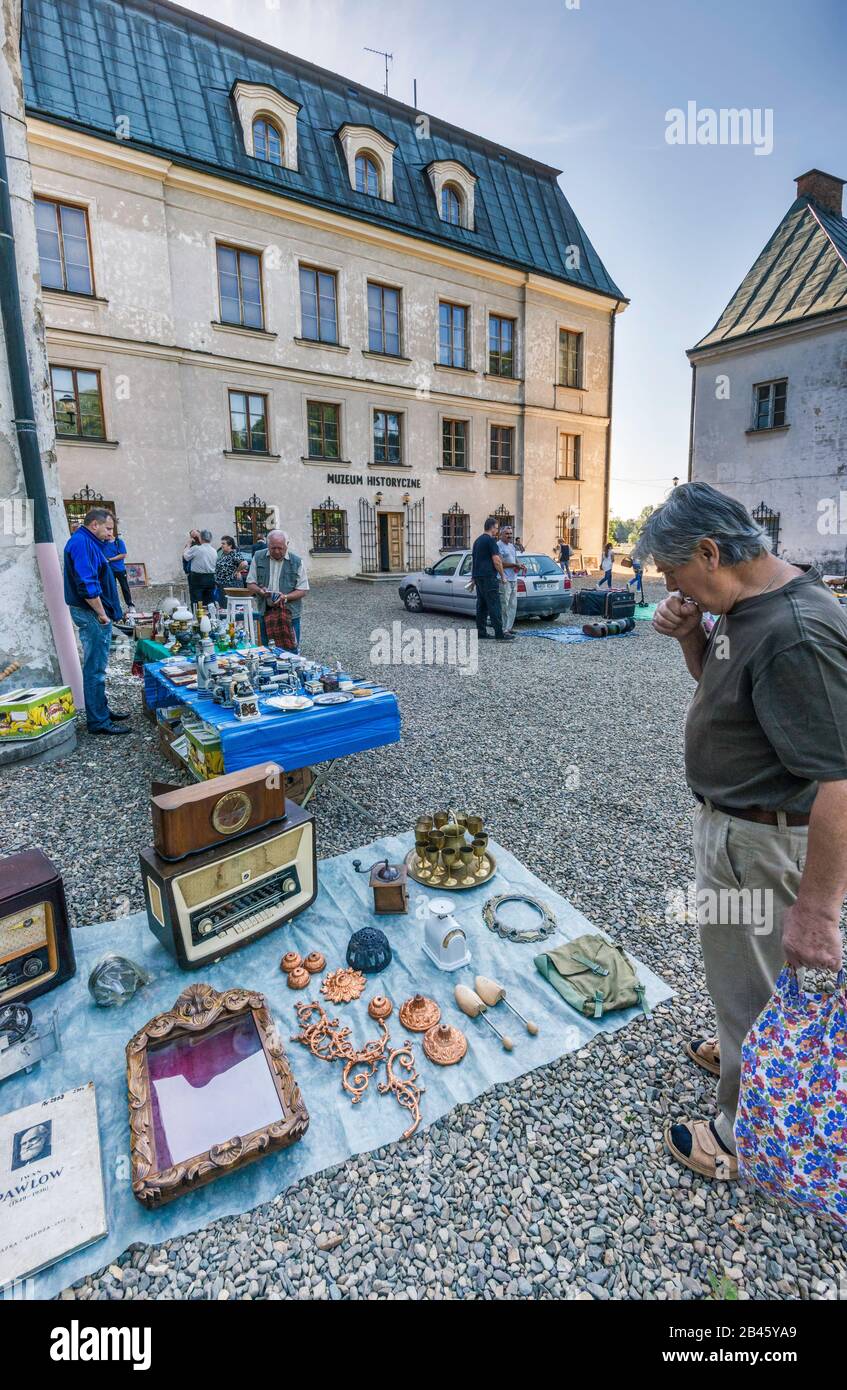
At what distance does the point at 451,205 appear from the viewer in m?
20.0

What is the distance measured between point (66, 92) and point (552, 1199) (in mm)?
20679

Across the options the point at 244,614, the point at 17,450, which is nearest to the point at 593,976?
the point at 244,614

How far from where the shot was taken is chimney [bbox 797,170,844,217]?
73.8ft

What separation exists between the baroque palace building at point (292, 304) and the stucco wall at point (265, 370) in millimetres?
54

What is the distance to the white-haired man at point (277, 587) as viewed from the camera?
6.71 metres

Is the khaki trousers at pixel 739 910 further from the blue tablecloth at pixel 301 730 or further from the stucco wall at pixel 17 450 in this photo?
the stucco wall at pixel 17 450

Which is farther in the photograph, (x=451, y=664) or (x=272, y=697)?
(x=451, y=664)

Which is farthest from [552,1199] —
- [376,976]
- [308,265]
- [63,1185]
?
[308,265]

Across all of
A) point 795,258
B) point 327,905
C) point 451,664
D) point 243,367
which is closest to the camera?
point 327,905

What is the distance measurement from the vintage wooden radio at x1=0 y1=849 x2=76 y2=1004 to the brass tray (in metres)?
1.77

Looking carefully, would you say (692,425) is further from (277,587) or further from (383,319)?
(277,587)

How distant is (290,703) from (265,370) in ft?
52.0

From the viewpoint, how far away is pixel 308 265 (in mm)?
17328
